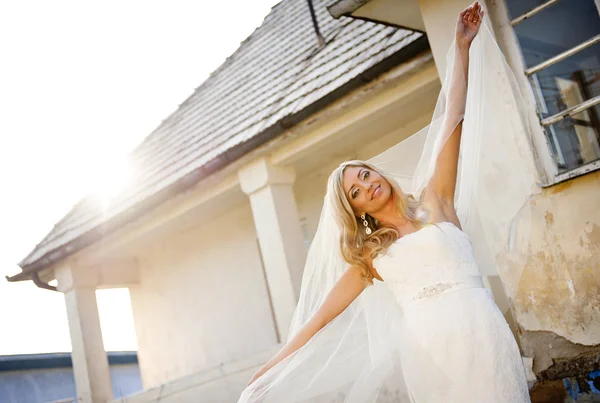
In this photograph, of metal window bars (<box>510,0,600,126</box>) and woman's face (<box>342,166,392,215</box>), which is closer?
woman's face (<box>342,166,392,215</box>)

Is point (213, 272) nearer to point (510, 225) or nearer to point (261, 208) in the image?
point (261, 208)

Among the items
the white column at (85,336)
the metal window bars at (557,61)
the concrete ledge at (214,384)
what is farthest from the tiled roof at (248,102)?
the concrete ledge at (214,384)

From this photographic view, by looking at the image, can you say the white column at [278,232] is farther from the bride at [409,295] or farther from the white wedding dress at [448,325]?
the white wedding dress at [448,325]

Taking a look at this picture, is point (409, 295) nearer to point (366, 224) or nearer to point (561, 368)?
point (366, 224)

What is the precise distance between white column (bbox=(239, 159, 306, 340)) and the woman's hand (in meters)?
4.11

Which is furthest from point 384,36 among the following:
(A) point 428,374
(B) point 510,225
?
(A) point 428,374

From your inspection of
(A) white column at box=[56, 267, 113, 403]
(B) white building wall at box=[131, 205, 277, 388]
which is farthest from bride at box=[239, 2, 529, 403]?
(A) white column at box=[56, 267, 113, 403]

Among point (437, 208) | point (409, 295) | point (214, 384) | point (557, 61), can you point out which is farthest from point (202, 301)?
point (437, 208)

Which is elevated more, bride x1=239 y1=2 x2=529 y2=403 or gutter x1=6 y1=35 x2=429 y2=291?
gutter x1=6 y1=35 x2=429 y2=291

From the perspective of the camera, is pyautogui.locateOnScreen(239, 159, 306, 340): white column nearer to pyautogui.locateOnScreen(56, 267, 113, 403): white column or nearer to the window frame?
the window frame

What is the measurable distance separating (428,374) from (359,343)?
70 cm

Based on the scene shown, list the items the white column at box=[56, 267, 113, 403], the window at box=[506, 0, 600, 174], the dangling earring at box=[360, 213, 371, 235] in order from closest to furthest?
1. the dangling earring at box=[360, 213, 371, 235]
2. the window at box=[506, 0, 600, 174]
3. the white column at box=[56, 267, 113, 403]

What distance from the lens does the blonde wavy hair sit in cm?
312

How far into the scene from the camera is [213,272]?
9.86m
